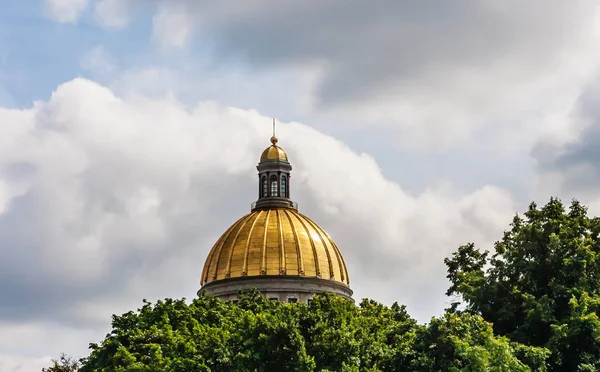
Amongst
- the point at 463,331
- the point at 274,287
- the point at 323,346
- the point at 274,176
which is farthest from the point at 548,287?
the point at 274,176

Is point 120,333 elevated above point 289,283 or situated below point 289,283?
below

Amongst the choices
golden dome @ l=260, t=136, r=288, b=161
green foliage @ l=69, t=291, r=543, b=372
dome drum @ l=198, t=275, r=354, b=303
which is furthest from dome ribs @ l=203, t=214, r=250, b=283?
green foliage @ l=69, t=291, r=543, b=372

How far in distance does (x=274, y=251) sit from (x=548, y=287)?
41586 mm

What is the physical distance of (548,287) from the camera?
5128 centimetres

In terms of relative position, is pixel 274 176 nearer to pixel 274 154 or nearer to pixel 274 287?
pixel 274 154

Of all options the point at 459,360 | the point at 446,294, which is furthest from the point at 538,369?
the point at 446,294

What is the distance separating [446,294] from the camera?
56.4 m

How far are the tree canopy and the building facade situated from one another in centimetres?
3063

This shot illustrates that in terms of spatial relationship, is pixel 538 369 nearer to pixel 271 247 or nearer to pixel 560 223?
pixel 560 223

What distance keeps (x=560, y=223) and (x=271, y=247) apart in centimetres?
4131

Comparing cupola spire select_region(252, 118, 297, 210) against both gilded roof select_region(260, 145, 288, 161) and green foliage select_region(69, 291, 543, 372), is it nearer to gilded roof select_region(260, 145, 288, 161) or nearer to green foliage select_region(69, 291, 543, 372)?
gilded roof select_region(260, 145, 288, 161)

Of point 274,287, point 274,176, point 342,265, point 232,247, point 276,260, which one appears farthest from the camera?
point 274,176

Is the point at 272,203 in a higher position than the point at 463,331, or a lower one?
higher

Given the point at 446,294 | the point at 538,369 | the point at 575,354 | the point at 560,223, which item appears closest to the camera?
the point at 538,369
